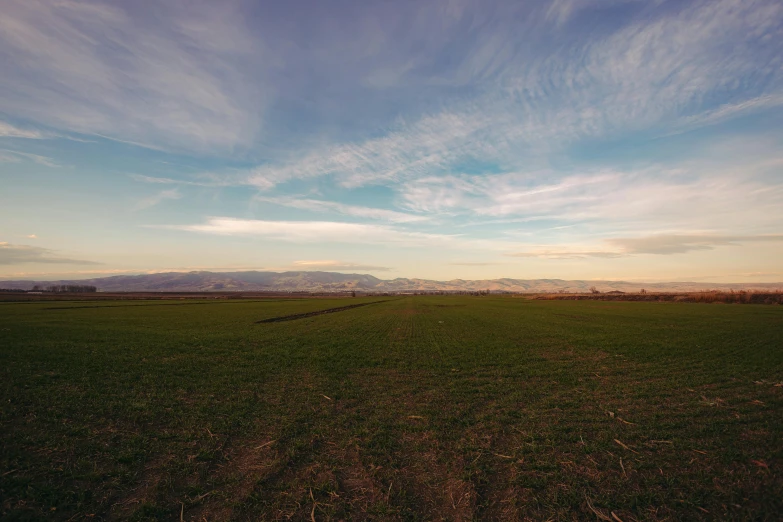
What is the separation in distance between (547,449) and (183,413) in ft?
28.2

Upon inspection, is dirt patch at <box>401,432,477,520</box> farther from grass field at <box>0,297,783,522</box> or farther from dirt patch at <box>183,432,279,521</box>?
dirt patch at <box>183,432,279,521</box>

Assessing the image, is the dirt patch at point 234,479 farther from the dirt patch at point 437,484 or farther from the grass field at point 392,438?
the dirt patch at point 437,484

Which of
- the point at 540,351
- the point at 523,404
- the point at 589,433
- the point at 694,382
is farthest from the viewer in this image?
the point at 540,351

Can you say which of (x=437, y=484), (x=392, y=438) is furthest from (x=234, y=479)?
(x=437, y=484)

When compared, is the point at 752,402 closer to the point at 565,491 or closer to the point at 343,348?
the point at 565,491

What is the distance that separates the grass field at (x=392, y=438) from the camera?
4.86 meters

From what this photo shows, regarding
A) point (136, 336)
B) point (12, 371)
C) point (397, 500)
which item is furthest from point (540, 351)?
point (136, 336)

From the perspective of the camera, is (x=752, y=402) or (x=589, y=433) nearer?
(x=589, y=433)

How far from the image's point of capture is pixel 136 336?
71.2ft

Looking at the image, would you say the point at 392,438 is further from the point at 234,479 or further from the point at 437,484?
the point at 234,479

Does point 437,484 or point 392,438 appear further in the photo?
point 392,438

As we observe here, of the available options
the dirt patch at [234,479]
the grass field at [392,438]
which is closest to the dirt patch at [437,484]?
the grass field at [392,438]

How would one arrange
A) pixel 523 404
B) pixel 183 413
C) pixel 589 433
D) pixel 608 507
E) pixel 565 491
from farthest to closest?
pixel 523 404 < pixel 183 413 < pixel 589 433 < pixel 565 491 < pixel 608 507

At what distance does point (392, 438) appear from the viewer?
23.5 ft
